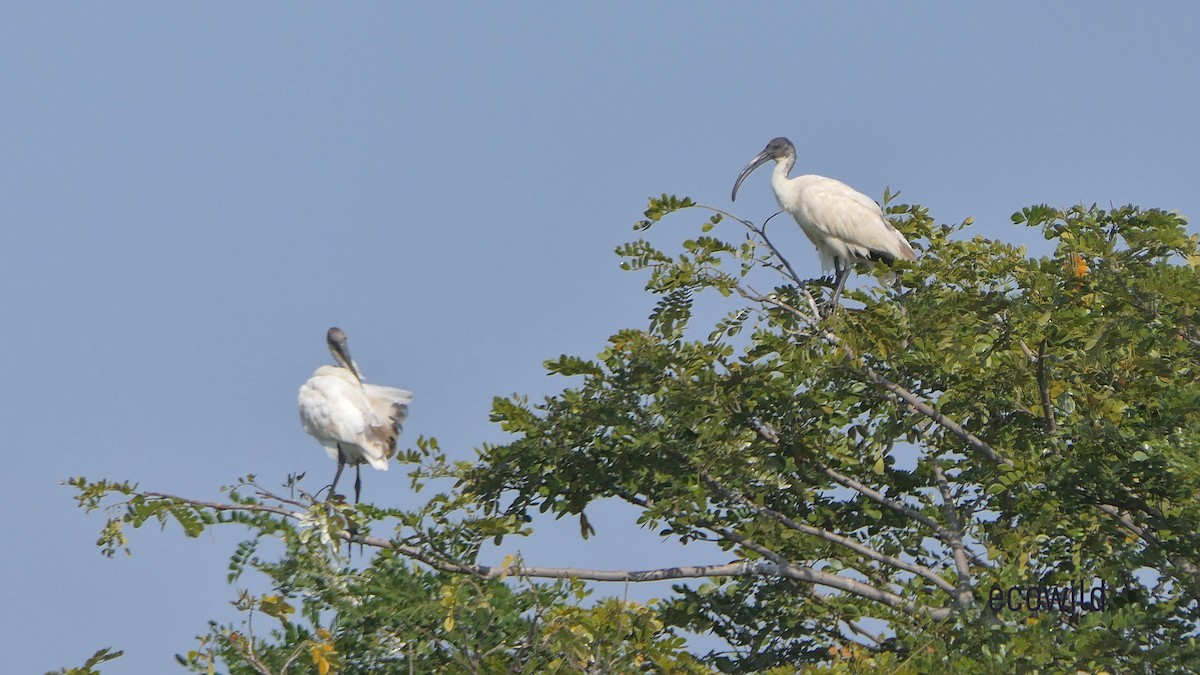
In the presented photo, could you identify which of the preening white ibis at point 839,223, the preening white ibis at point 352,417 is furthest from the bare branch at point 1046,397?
the preening white ibis at point 352,417

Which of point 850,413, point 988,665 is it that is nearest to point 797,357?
point 850,413

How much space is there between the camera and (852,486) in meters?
9.49

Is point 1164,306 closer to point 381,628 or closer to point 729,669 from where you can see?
point 729,669

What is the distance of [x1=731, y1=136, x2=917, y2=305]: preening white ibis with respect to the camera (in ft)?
40.1

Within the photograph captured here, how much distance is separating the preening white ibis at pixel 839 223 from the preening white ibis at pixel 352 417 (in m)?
3.23

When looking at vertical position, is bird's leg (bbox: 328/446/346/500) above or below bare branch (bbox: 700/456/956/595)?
above

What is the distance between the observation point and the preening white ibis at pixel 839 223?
12227 mm

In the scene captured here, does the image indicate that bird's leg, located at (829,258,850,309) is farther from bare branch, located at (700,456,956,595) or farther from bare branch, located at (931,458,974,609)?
bare branch, located at (700,456,956,595)

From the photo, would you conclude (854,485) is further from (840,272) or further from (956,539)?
(840,272)

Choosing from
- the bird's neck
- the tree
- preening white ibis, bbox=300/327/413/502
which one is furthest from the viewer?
the bird's neck

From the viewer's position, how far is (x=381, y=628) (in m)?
8.16

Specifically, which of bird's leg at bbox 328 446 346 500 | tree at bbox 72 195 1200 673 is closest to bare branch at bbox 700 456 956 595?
tree at bbox 72 195 1200 673

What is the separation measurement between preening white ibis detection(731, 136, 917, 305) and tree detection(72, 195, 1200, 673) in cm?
164

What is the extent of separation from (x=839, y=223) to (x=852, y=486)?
3.52 m
